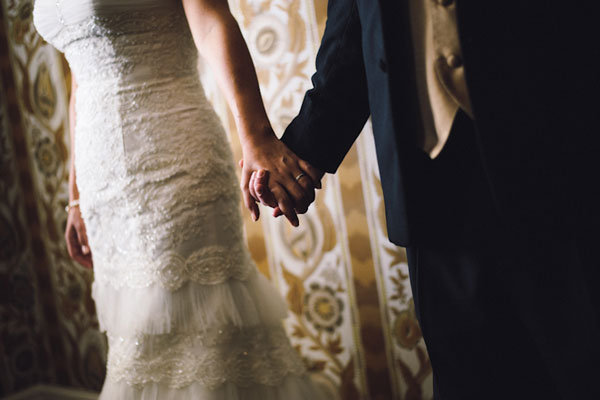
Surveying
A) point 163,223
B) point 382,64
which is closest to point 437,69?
point 382,64

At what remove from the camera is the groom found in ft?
1.87

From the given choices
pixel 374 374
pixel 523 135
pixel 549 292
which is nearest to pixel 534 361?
pixel 549 292

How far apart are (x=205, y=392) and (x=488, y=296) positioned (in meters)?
0.57

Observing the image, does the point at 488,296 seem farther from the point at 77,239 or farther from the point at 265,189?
the point at 77,239

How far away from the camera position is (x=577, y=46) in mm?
565

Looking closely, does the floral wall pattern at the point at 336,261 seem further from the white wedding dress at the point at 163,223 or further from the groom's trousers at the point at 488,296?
the groom's trousers at the point at 488,296

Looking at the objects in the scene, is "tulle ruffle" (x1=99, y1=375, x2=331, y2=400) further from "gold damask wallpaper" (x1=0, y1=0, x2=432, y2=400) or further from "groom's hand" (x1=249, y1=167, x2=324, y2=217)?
"groom's hand" (x1=249, y1=167, x2=324, y2=217)

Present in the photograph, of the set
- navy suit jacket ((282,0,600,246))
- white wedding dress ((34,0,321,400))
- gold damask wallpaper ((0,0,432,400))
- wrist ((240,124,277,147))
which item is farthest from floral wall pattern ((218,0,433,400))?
navy suit jacket ((282,0,600,246))

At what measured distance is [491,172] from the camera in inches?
22.9

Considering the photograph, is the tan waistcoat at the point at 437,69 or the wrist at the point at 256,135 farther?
the wrist at the point at 256,135

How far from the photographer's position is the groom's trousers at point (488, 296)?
601mm

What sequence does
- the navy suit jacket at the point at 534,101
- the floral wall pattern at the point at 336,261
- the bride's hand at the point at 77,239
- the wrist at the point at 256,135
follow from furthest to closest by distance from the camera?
the floral wall pattern at the point at 336,261, the bride's hand at the point at 77,239, the wrist at the point at 256,135, the navy suit jacket at the point at 534,101

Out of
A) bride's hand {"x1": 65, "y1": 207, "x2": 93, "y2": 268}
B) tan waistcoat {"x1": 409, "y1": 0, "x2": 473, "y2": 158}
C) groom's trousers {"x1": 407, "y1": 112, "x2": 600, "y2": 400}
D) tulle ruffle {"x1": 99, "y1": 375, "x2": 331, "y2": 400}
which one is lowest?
tulle ruffle {"x1": 99, "y1": 375, "x2": 331, "y2": 400}

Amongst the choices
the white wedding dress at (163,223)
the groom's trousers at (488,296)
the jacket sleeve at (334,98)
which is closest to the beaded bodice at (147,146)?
the white wedding dress at (163,223)
